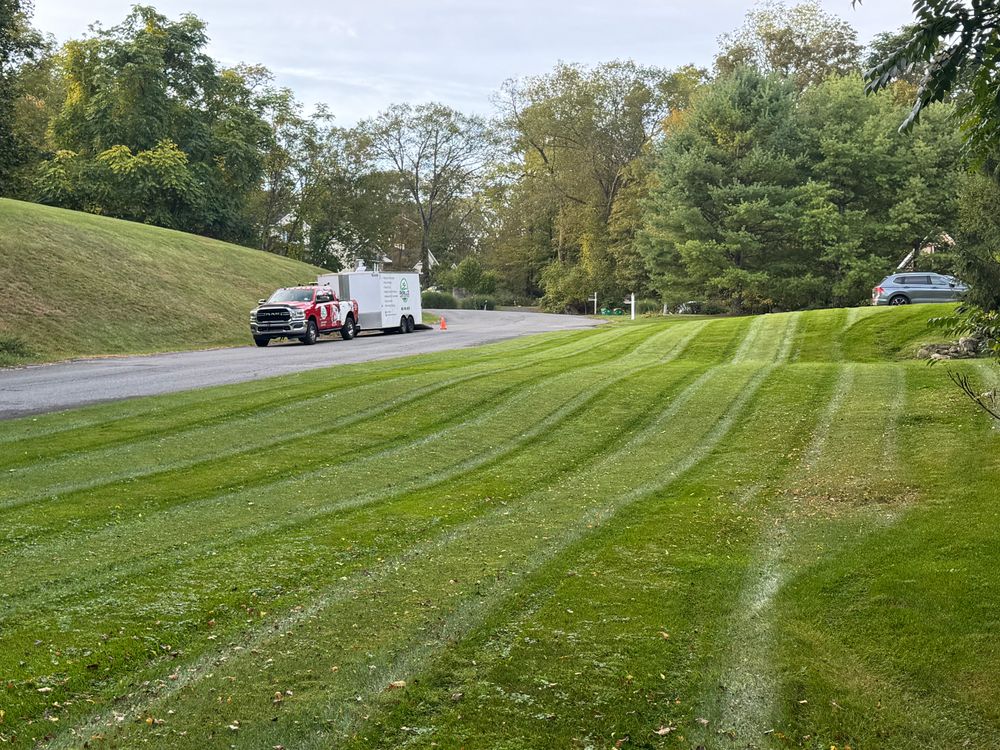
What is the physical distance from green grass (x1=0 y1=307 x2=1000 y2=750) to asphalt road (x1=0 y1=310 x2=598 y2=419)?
72.6 inches

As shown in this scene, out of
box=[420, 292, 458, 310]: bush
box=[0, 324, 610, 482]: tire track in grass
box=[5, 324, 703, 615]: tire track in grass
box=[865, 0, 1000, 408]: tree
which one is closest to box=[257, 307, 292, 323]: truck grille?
box=[0, 324, 610, 482]: tire track in grass

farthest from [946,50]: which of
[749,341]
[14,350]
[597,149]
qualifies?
[597,149]

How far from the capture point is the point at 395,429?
36.6ft

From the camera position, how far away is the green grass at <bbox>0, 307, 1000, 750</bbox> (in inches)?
156

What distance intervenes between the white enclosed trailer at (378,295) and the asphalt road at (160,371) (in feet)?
19.0

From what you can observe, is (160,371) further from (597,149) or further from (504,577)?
(597,149)

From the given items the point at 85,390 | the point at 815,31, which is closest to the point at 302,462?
the point at 85,390

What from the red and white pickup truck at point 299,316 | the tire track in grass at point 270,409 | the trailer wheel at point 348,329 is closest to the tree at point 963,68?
the tire track in grass at point 270,409

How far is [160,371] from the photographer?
1759cm

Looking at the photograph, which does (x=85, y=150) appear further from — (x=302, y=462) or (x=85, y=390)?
(x=302, y=462)

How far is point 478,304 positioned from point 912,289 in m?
41.8

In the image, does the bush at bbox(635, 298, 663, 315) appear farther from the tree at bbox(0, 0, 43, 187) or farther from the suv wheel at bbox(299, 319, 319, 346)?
the tree at bbox(0, 0, 43, 187)

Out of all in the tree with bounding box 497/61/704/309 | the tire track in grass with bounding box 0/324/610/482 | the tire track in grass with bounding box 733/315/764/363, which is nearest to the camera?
the tire track in grass with bounding box 0/324/610/482

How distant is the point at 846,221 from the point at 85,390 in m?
35.3
